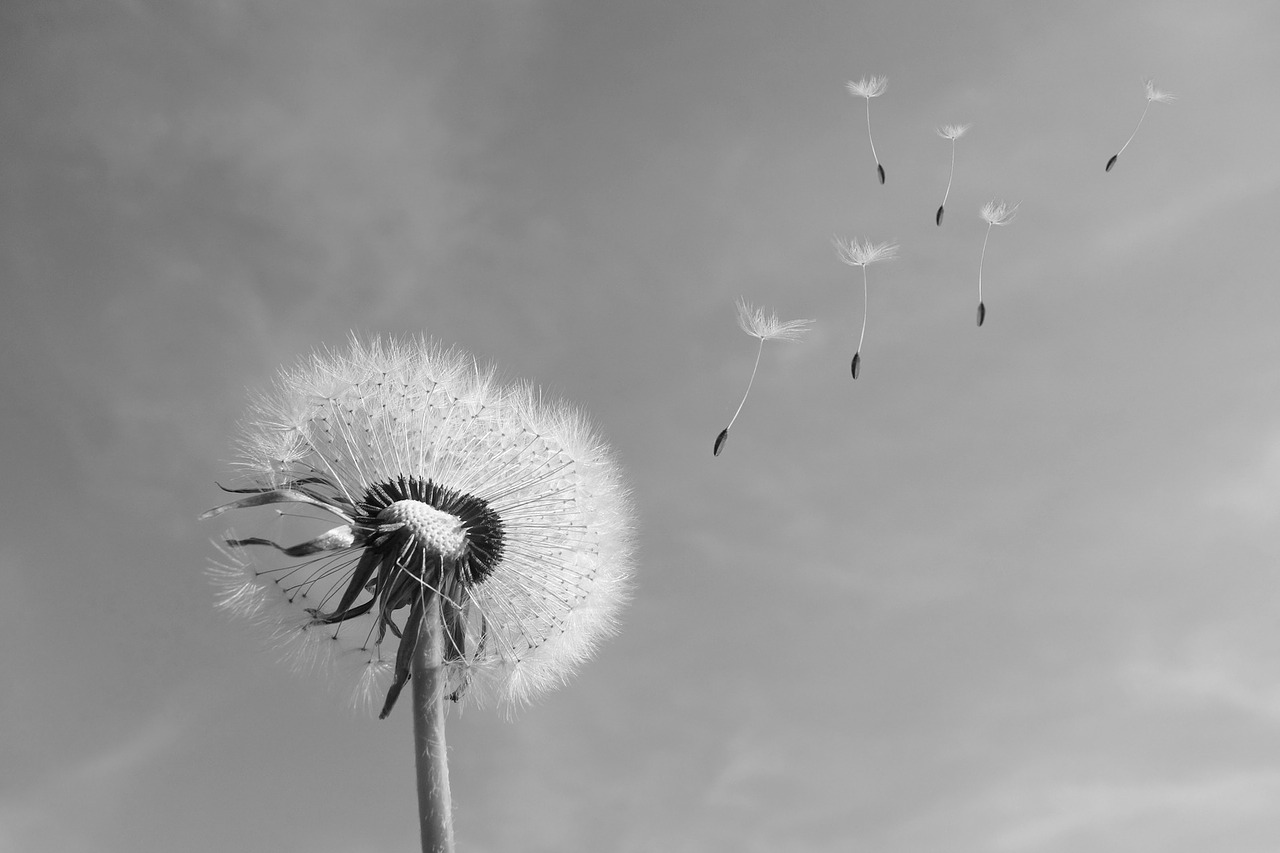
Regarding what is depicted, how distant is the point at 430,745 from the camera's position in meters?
9.30

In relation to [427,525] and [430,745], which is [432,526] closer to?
[427,525]

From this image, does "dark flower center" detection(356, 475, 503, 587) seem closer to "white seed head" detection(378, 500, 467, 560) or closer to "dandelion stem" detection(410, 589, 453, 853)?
"white seed head" detection(378, 500, 467, 560)

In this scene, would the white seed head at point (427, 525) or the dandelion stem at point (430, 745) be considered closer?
the dandelion stem at point (430, 745)

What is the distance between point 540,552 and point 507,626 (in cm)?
77

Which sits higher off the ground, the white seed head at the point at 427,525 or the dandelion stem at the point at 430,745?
the white seed head at the point at 427,525

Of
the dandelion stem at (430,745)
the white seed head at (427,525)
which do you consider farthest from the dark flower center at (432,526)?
the dandelion stem at (430,745)

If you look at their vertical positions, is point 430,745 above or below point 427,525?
below

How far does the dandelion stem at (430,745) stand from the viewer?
911 cm

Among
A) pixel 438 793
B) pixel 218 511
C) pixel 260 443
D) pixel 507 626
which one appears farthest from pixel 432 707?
pixel 260 443

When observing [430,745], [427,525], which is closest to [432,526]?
[427,525]

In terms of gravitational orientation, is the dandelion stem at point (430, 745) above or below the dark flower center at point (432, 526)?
below

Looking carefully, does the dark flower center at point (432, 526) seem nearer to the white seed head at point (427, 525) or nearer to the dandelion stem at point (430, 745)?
the white seed head at point (427, 525)

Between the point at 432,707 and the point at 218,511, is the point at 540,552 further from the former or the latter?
the point at 218,511

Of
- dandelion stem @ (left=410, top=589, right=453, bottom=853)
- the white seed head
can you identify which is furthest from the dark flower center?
dandelion stem @ (left=410, top=589, right=453, bottom=853)
